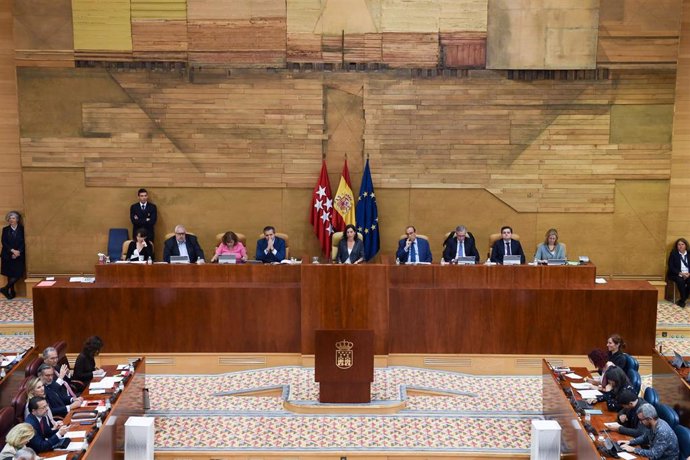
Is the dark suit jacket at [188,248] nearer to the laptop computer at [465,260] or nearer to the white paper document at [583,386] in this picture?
the laptop computer at [465,260]

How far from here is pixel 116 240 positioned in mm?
12594

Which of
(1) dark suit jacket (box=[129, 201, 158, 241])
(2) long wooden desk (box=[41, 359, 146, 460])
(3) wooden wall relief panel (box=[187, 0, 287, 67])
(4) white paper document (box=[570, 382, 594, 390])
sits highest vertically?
(3) wooden wall relief panel (box=[187, 0, 287, 67])

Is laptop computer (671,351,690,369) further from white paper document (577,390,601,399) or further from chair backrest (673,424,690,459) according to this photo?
chair backrest (673,424,690,459)

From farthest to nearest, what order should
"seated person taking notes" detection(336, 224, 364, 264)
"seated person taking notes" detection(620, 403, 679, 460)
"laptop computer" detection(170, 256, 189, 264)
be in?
"laptop computer" detection(170, 256, 189, 264), "seated person taking notes" detection(336, 224, 364, 264), "seated person taking notes" detection(620, 403, 679, 460)

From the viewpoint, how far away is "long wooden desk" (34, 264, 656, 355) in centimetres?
1002

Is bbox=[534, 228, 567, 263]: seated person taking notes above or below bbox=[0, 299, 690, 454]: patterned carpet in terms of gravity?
above

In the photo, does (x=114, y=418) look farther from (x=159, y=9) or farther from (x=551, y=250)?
(x=159, y=9)

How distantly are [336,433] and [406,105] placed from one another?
230 inches

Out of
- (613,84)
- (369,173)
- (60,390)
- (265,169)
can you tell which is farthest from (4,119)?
(613,84)

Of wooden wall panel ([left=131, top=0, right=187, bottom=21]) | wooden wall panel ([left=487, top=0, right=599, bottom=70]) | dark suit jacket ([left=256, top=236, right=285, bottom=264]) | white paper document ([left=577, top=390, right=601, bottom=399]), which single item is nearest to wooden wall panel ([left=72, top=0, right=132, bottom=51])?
wooden wall panel ([left=131, top=0, right=187, bottom=21])

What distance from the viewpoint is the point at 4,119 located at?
510 inches

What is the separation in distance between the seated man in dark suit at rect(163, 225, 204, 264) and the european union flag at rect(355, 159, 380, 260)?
8.53ft

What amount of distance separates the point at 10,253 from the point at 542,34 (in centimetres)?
872

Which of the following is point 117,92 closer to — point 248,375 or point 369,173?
point 369,173
